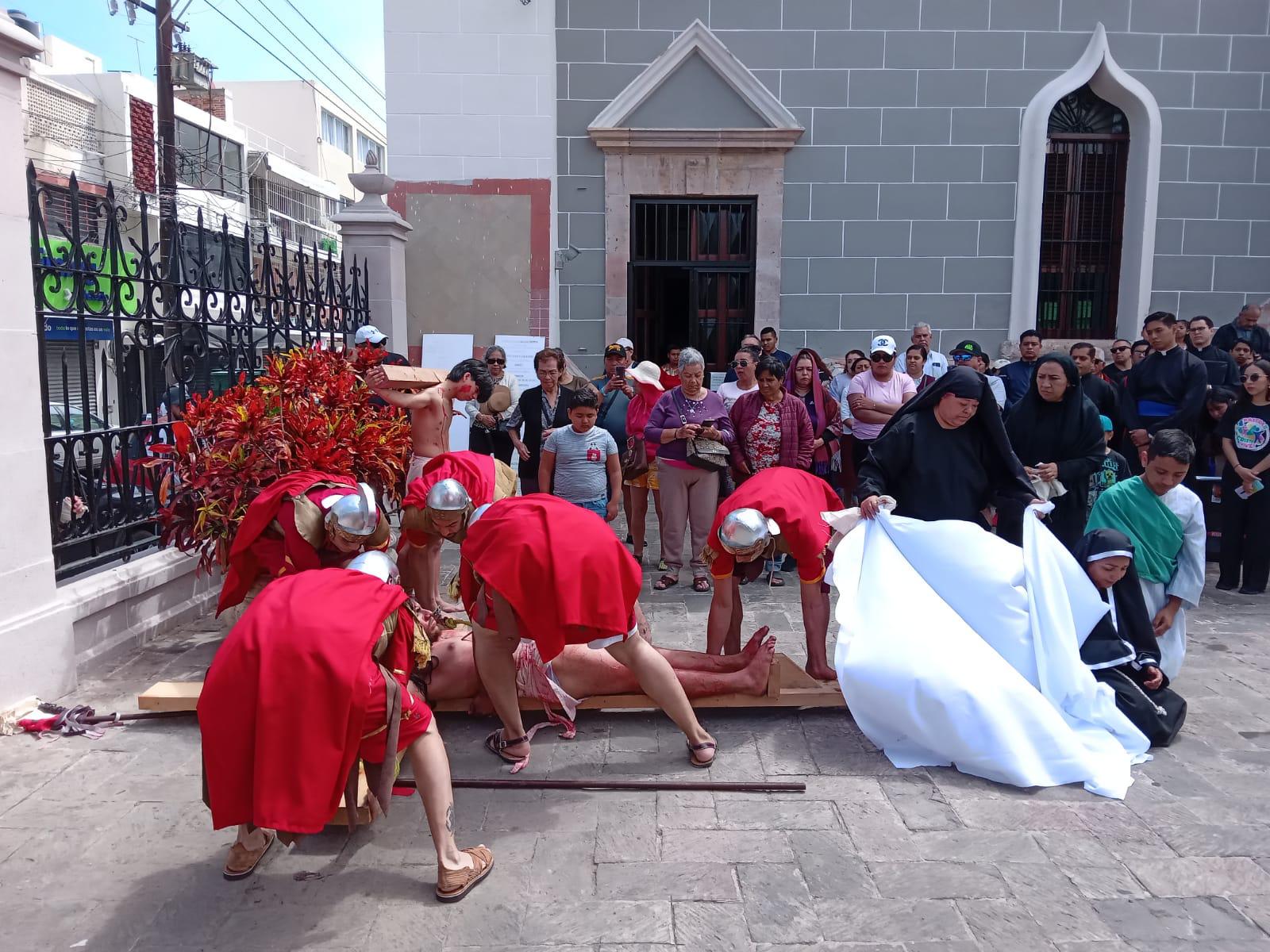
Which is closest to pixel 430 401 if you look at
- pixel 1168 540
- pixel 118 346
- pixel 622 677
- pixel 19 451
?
pixel 118 346

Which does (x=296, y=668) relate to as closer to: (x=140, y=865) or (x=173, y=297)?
(x=140, y=865)

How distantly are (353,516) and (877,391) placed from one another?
4951 millimetres

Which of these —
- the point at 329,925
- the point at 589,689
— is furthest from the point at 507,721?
the point at 329,925

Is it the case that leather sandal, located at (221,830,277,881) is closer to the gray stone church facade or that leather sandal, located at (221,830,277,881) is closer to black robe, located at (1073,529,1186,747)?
black robe, located at (1073,529,1186,747)

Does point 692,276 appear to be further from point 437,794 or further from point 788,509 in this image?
point 437,794

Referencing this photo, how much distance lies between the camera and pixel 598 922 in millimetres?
2705

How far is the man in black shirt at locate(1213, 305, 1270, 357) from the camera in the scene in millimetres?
9039

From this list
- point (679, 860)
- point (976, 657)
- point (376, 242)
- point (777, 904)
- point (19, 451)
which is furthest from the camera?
point (376, 242)

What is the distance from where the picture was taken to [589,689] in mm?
4199

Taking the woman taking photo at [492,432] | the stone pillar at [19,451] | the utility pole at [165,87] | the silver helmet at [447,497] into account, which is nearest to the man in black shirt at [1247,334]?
the woman taking photo at [492,432]

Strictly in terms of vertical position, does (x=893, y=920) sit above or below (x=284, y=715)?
below

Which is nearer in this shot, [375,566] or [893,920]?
[893,920]

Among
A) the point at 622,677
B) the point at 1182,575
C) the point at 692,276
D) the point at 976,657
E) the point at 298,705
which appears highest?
the point at 692,276

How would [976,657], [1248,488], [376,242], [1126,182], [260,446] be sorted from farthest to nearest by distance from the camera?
[1126,182]
[376,242]
[1248,488]
[260,446]
[976,657]
